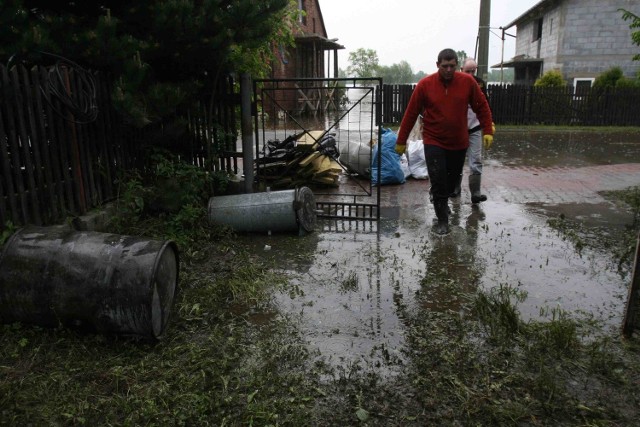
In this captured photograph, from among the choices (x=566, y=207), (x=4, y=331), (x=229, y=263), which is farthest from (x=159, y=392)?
(x=566, y=207)

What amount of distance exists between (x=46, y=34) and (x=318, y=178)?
414 cm

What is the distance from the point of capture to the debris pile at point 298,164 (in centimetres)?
714

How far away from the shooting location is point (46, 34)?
418 centimetres

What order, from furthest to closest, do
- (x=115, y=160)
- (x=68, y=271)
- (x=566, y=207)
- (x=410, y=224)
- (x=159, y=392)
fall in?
(x=566, y=207)
(x=410, y=224)
(x=115, y=160)
(x=68, y=271)
(x=159, y=392)

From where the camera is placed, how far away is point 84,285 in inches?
120

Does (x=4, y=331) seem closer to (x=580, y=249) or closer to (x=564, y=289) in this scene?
(x=564, y=289)

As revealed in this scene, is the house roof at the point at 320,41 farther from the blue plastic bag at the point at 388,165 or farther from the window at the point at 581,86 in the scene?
the blue plastic bag at the point at 388,165

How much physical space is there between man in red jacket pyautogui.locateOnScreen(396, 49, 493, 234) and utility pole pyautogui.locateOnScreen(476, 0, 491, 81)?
28.8 feet

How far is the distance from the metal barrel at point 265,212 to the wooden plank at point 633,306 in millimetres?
3113

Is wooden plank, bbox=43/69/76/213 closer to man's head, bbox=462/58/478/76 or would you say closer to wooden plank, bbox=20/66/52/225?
wooden plank, bbox=20/66/52/225

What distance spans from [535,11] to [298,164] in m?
26.4

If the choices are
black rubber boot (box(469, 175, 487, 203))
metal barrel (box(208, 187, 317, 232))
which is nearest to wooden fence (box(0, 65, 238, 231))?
metal barrel (box(208, 187, 317, 232))

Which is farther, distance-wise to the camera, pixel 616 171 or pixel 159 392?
pixel 616 171

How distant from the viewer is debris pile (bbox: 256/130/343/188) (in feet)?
23.4
